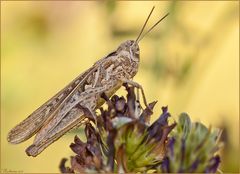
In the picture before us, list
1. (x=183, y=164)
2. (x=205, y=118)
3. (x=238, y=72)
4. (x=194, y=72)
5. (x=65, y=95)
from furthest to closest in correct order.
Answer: (x=238, y=72) → (x=205, y=118) → (x=194, y=72) → (x=65, y=95) → (x=183, y=164)

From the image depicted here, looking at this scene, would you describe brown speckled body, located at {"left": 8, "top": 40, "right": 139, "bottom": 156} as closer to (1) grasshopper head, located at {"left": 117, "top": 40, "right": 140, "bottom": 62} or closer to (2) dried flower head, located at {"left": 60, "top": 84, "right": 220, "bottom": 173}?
(1) grasshopper head, located at {"left": 117, "top": 40, "right": 140, "bottom": 62}

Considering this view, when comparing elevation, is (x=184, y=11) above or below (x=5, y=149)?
above

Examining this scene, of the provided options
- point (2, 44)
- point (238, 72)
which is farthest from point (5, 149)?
point (238, 72)

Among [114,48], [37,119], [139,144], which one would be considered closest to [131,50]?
[37,119]

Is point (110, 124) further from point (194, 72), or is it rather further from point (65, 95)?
point (194, 72)

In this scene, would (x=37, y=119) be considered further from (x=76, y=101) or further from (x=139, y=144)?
(x=139, y=144)

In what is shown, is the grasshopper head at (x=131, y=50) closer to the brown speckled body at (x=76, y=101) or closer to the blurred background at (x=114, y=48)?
the brown speckled body at (x=76, y=101)
